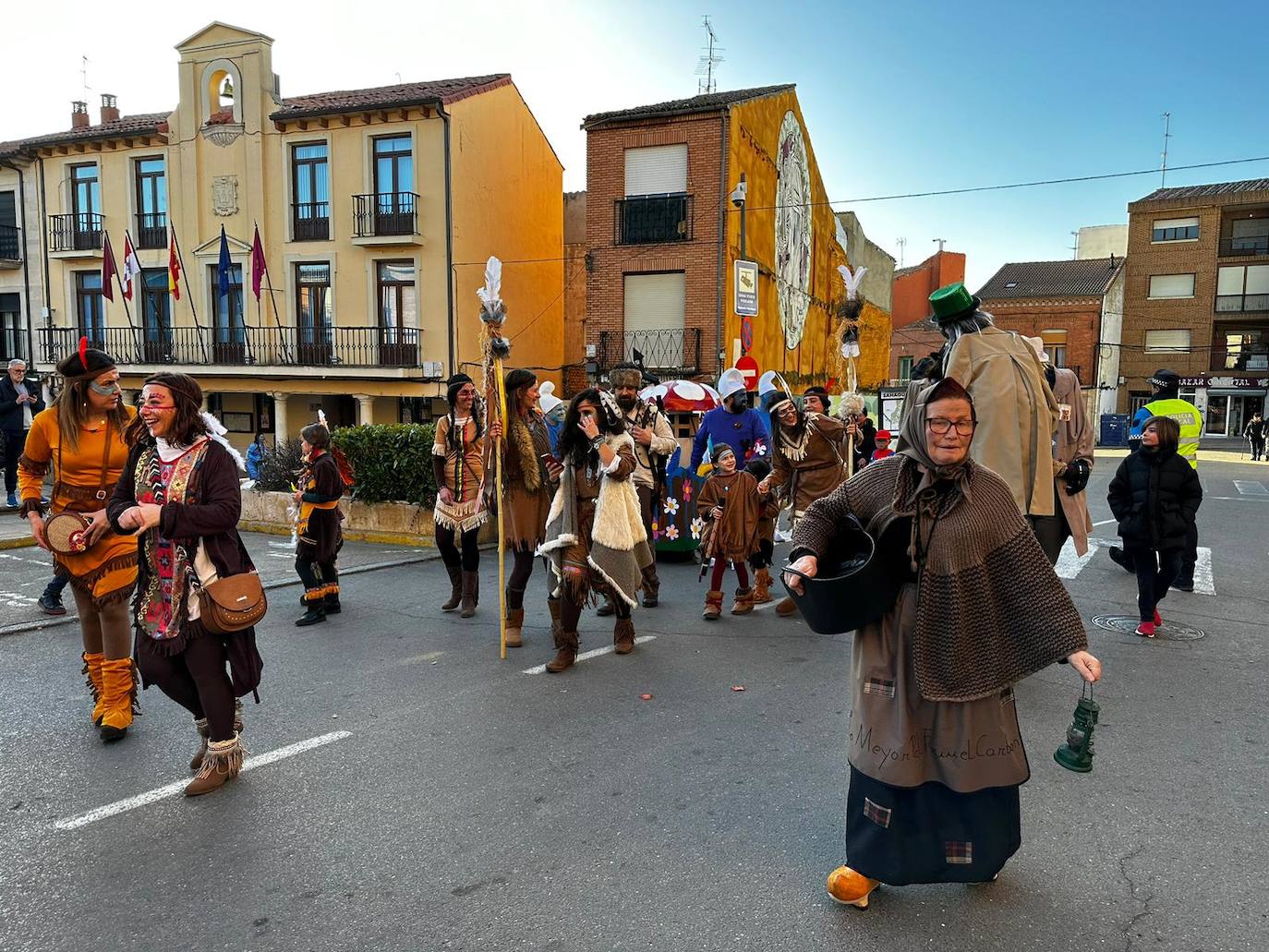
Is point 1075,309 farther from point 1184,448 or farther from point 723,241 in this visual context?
point 1184,448

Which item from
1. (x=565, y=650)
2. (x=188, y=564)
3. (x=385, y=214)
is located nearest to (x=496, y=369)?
(x=565, y=650)

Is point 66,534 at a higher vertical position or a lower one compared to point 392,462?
higher

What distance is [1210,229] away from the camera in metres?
43.6

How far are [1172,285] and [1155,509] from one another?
47.0 metres

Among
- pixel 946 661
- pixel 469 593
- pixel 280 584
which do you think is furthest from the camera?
pixel 280 584

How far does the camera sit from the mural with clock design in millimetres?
23641

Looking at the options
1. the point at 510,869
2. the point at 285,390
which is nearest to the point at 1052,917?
the point at 510,869

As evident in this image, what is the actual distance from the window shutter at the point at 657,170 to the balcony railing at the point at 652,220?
0.23 meters

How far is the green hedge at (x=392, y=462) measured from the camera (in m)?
10.2

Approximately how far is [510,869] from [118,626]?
275 centimetres

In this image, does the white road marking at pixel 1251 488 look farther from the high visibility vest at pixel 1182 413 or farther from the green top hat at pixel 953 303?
the green top hat at pixel 953 303

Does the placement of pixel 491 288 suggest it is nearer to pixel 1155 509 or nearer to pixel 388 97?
pixel 1155 509

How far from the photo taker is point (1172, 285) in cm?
4459

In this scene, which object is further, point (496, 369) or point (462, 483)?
point (462, 483)
